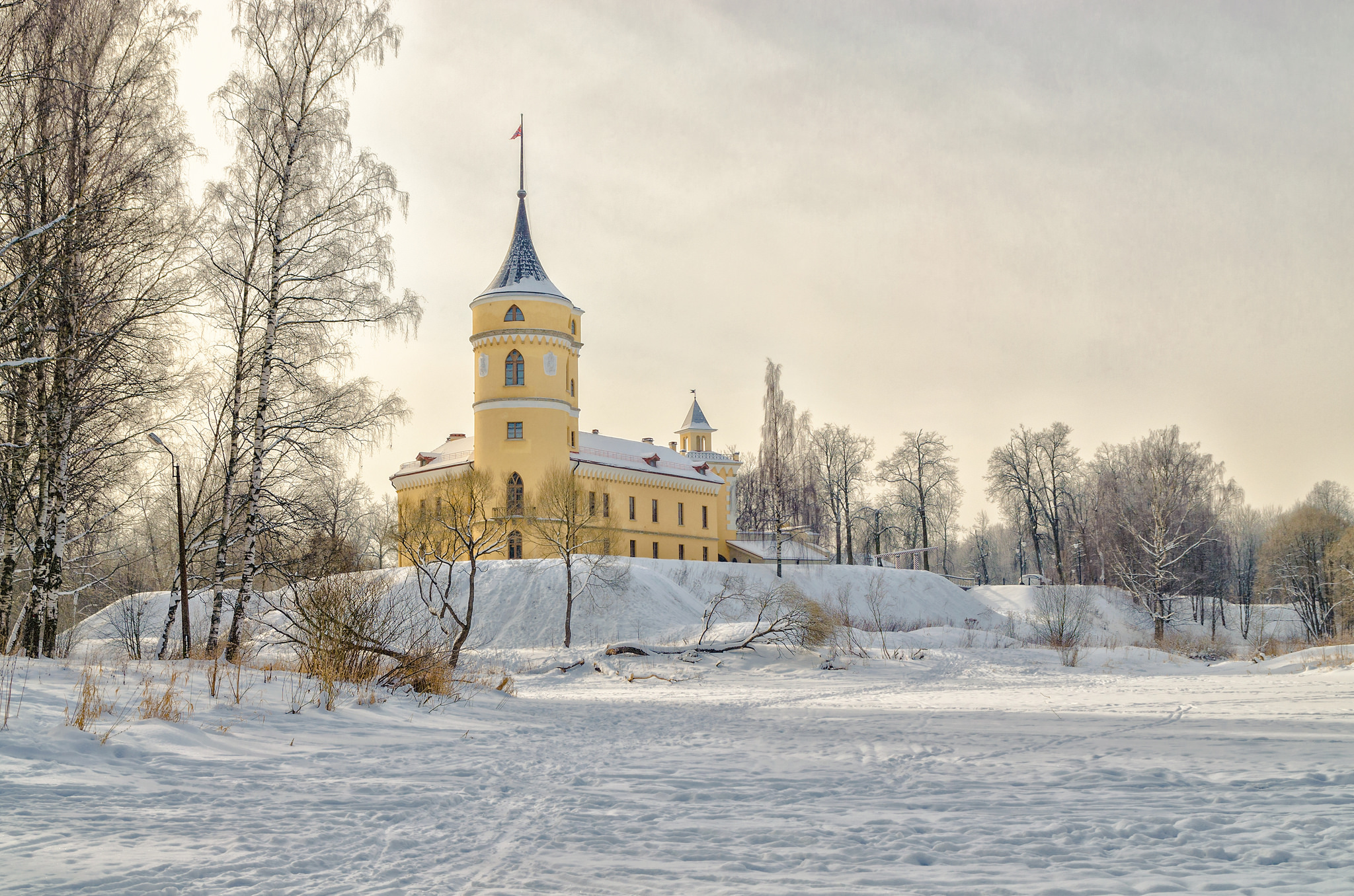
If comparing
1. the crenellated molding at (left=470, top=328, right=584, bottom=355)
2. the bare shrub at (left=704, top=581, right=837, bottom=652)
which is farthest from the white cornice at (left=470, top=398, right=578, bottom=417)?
the bare shrub at (left=704, top=581, right=837, bottom=652)

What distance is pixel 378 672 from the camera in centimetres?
1294

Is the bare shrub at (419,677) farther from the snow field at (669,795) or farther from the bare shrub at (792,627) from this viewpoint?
the bare shrub at (792,627)

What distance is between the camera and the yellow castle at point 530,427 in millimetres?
42188

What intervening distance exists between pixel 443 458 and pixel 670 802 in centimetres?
4401

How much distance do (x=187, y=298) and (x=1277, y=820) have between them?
16.5 meters

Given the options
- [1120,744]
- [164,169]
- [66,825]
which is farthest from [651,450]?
[66,825]

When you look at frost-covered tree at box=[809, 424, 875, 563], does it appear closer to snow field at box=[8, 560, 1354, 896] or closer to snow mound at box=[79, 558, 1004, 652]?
snow mound at box=[79, 558, 1004, 652]

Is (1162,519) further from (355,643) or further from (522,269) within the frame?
(355,643)

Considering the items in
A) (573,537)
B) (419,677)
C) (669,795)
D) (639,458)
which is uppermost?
(639,458)

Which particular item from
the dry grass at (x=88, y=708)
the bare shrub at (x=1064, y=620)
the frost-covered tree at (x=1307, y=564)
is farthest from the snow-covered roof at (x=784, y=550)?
the dry grass at (x=88, y=708)

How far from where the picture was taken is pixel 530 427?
42281 mm

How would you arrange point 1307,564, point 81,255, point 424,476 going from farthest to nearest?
point 424,476, point 1307,564, point 81,255

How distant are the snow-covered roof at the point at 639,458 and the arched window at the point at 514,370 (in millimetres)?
6253

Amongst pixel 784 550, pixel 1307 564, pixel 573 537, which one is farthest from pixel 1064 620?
pixel 1307 564
